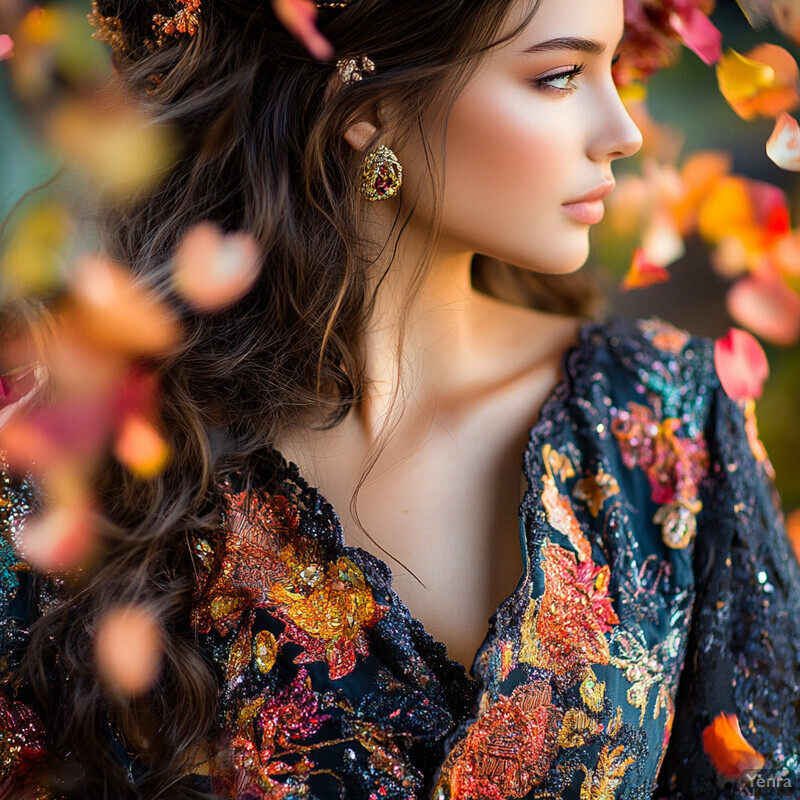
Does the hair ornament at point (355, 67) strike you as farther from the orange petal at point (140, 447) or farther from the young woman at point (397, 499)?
the orange petal at point (140, 447)

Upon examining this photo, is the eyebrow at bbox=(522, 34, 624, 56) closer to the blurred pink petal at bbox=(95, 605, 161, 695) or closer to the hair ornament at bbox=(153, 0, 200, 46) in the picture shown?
the hair ornament at bbox=(153, 0, 200, 46)

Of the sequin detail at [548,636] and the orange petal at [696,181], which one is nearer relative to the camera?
the sequin detail at [548,636]

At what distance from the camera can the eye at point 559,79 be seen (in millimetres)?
974

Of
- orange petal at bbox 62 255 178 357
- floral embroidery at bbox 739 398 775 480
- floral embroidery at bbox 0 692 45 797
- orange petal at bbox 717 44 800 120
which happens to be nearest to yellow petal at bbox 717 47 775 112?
orange petal at bbox 717 44 800 120

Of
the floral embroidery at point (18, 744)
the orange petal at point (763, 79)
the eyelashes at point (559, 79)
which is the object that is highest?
the eyelashes at point (559, 79)

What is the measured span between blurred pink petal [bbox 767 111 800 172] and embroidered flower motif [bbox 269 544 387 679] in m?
0.74

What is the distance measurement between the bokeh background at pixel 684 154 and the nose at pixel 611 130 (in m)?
0.42

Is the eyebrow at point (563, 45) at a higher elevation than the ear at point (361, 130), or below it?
higher

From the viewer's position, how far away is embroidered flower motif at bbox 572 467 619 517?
1097 mm

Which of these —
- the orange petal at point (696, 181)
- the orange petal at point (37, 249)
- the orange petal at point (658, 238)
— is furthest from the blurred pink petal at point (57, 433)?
the orange petal at point (696, 181)

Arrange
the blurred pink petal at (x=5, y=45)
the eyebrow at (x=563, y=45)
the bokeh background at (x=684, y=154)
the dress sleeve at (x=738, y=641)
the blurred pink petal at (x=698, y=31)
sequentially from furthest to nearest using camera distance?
the bokeh background at (x=684, y=154) < the blurred pink petal at (x=5, y=45) < the blurred pink petal at (x=698, y=31) < the dress sleeve at (x=738, y=641) < the eyebrow at (x=563, y=45)

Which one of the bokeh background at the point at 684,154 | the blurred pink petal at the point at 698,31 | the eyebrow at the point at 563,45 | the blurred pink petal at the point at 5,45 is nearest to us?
the eyebrow at the point at 563,45

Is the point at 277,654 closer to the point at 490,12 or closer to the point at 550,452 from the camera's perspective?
the point at 550,452

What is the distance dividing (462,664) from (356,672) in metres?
0.13
